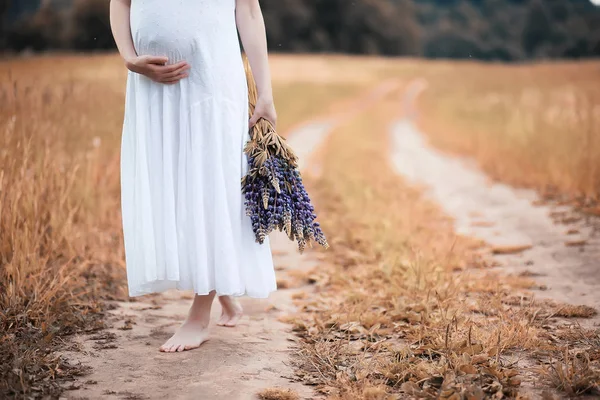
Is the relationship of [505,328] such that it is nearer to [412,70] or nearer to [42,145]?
[42,145]

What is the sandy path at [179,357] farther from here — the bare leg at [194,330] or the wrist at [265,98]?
the wrist at [265,98]

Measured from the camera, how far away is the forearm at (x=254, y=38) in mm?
2578

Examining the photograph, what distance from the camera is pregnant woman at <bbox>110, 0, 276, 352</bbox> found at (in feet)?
8.04

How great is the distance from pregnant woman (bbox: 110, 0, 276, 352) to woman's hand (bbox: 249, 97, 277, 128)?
7cm

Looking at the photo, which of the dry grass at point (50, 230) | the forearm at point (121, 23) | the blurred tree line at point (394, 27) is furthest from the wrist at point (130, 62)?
the blurred tree line at point (394, 27)

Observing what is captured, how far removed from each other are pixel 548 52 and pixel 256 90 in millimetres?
29311

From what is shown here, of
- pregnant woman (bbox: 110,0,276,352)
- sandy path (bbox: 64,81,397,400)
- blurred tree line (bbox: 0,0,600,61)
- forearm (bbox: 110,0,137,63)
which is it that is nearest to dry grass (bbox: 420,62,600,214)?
sandy path (bbox: 64,81,397,400)

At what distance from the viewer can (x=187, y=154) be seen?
8.13ft

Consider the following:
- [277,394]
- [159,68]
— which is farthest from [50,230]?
[277,394]

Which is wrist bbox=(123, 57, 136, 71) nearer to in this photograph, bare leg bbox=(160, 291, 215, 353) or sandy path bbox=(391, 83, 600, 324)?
bare leg bbox=(160, 291, 215, 353)

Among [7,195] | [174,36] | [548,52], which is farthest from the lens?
[548,52]

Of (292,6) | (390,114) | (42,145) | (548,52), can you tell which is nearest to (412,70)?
(548,52)

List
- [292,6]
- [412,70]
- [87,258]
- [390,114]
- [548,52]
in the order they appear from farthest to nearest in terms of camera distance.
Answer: [292,6]
[412,70]
[548,52]
[390,114]
[87,258]

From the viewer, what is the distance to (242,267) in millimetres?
2547
